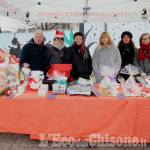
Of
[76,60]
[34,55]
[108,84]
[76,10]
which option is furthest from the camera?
[76,10]

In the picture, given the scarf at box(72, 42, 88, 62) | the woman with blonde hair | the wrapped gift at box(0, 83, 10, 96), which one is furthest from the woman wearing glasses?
the wrapped gift at box(0, 83, 10, 96)

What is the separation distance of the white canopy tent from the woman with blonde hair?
1.07 meters

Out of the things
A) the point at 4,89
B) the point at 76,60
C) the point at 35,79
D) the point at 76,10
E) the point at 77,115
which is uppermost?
the point at 76,10

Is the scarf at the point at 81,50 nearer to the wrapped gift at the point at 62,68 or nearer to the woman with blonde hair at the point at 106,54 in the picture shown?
the woman with blonde hair at the point at 106,54

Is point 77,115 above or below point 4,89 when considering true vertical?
below

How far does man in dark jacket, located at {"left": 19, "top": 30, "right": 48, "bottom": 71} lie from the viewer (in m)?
2.80

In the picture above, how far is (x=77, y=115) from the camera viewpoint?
6.10 ft

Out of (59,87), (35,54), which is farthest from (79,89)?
(35,54)

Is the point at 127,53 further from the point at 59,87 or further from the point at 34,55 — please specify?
the point at 34,55

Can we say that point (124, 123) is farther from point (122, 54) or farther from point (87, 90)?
point (122, 54)

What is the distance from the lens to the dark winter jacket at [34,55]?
2797 mm

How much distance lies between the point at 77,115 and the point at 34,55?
1557mm

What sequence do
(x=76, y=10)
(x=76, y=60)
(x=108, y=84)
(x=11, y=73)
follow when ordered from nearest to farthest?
(x=108, y=84) → (x=11, y=73) → (x=76, y=60) → (x=76, y=10)

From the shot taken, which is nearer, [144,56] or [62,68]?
[62,68]
